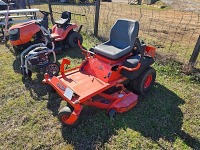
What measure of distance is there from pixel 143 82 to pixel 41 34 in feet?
10.8

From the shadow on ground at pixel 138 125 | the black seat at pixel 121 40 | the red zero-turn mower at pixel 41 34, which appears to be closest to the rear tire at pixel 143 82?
the shadow on ground at pixel 138 125

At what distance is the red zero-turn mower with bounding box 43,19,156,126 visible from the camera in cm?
316

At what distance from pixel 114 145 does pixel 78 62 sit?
281 cm

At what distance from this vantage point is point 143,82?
12.3 ft

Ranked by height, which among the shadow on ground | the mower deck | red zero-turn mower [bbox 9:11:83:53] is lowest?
the shadow on ground

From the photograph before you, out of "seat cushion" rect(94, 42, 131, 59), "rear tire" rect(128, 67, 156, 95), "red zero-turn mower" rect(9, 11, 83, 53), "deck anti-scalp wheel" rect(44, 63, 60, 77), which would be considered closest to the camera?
"seat cushion" rect(94, 42, 131, 59)

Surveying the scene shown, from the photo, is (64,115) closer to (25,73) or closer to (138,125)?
(138,125)

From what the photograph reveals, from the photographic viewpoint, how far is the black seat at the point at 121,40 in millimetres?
3638

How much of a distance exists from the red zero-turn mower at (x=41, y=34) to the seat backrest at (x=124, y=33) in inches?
79.7

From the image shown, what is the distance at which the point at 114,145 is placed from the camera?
2865mm

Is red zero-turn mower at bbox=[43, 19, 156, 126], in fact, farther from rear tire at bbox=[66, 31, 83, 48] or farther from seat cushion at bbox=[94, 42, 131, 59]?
rear tire at bbox=[66, 31, 83, 48]

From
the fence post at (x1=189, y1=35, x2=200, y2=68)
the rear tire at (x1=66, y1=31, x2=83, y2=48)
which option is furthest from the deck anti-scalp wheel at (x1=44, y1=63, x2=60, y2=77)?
the fence post at (x1=189, y1=35, x2=200, y2=68)

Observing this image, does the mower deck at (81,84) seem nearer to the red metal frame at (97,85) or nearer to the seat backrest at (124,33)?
the red metal frame at (97,85)

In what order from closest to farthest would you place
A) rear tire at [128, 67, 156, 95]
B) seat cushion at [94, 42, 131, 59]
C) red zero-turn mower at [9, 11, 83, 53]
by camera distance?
seat cushion at [94, 42, 131, 59], rear tire at [128, 67, 156, 95], red zero-turn mower at [9, 11, 83, 53]
